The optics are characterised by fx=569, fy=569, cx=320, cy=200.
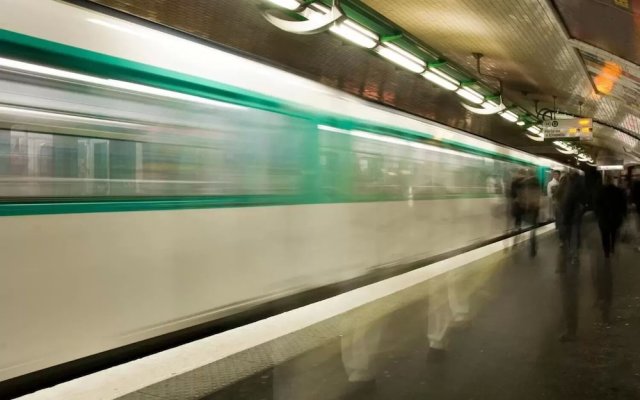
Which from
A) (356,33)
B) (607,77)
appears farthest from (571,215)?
(356,33)

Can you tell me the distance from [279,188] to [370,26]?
313cm

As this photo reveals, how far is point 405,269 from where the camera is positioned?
8.90m

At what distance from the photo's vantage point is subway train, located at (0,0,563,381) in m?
3.49

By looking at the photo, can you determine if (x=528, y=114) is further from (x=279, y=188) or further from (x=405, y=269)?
(x=279, y=188)

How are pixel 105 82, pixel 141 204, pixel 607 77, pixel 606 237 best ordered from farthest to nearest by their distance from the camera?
pixel 607 77 < pixel 606 237 < pixel 141 204 < pixel 105 82

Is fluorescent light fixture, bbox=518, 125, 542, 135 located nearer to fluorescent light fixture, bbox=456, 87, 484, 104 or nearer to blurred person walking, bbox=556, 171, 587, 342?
fluorescent light fixture, bbox=456, 87, 484, 104

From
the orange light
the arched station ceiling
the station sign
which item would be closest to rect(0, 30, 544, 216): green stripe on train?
the arched station ceiling

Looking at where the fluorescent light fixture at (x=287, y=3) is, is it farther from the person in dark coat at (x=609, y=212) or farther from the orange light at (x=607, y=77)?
the person in dark coat at (x=609, y=212)

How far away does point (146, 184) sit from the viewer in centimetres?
429

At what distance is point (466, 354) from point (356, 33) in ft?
13.9

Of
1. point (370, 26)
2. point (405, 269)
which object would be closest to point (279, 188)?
point (370, 26)

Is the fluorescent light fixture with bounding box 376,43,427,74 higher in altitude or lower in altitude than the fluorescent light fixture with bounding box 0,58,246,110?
higher

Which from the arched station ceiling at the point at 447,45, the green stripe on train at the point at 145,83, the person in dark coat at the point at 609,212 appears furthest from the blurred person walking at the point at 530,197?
the green stripe on train at the point at 145,83

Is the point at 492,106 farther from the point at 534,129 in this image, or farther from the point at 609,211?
the point at 534,129
